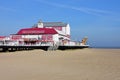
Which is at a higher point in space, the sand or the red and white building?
the red and white building

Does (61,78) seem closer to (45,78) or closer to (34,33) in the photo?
(45,78)

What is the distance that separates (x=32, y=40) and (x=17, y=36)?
31.5 ft

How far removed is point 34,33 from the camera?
201 ft

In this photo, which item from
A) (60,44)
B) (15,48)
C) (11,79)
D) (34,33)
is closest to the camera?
(11,79)

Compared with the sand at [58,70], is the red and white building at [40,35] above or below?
above

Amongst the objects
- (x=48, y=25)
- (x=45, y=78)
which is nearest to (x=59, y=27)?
(x=48, y=25)

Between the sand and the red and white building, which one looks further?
the red and white building

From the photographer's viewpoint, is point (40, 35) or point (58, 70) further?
point (40, 35)

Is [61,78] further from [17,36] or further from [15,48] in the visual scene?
[17,36]

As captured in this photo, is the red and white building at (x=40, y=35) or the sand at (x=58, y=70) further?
the red and white building at (x=40, y=35)

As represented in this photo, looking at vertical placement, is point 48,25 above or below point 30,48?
above

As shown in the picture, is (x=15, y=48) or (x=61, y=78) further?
(x=15, y=48)

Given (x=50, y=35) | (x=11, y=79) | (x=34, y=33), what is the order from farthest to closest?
1. (x=34, y=33)
2. (x=50, y=35)
3. (x=11, y=79)

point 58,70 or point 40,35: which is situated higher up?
point 40,35
